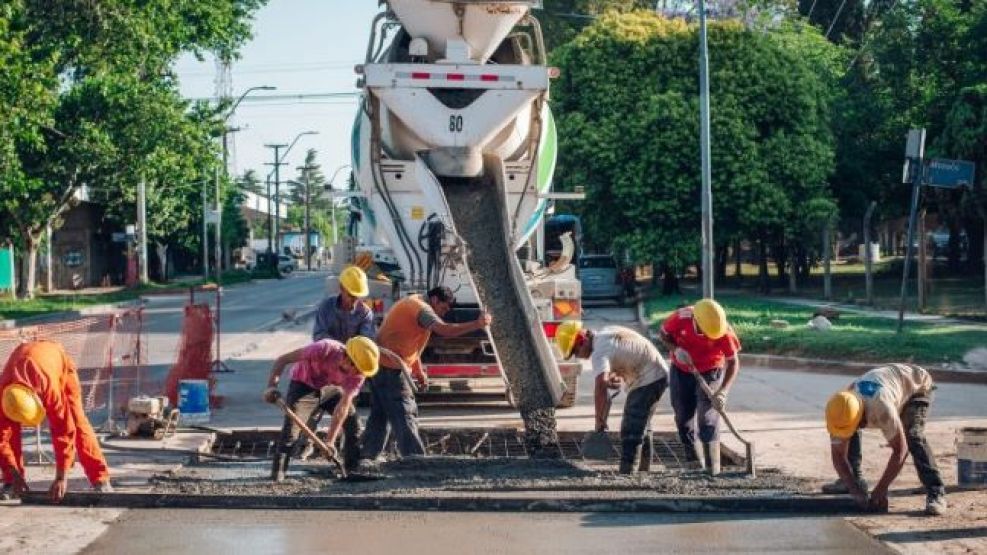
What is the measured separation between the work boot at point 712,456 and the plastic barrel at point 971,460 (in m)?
1.81

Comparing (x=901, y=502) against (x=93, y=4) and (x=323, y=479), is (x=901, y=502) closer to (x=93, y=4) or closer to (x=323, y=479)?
(x=323, y=479)

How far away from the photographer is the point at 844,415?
30.1 ft

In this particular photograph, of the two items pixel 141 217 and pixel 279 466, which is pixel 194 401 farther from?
pixel 141 217

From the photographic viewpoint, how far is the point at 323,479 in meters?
10.8

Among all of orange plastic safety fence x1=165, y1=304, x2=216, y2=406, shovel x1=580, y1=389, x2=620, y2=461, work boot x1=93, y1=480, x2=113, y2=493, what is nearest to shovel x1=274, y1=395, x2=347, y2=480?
work boot x1=93, y1=480, x2=113, y2=493

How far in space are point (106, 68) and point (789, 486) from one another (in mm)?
30228

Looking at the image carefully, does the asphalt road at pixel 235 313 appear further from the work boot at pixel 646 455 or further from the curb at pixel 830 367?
the work boot at pixel 646 455

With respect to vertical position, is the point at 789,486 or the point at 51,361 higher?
the point at 51,361

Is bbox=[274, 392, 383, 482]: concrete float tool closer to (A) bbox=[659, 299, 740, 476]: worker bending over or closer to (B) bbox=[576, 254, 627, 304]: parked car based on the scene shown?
(A) bbox=[659, 299, 740, 476]: worker bending over

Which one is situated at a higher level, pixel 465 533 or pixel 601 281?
pixel 601 281

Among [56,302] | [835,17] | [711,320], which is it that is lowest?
[56,302]

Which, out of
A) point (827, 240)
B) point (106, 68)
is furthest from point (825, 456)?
point (106, 68)

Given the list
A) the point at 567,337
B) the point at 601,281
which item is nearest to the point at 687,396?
the point at 567,337

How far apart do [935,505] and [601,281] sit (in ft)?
94.9
